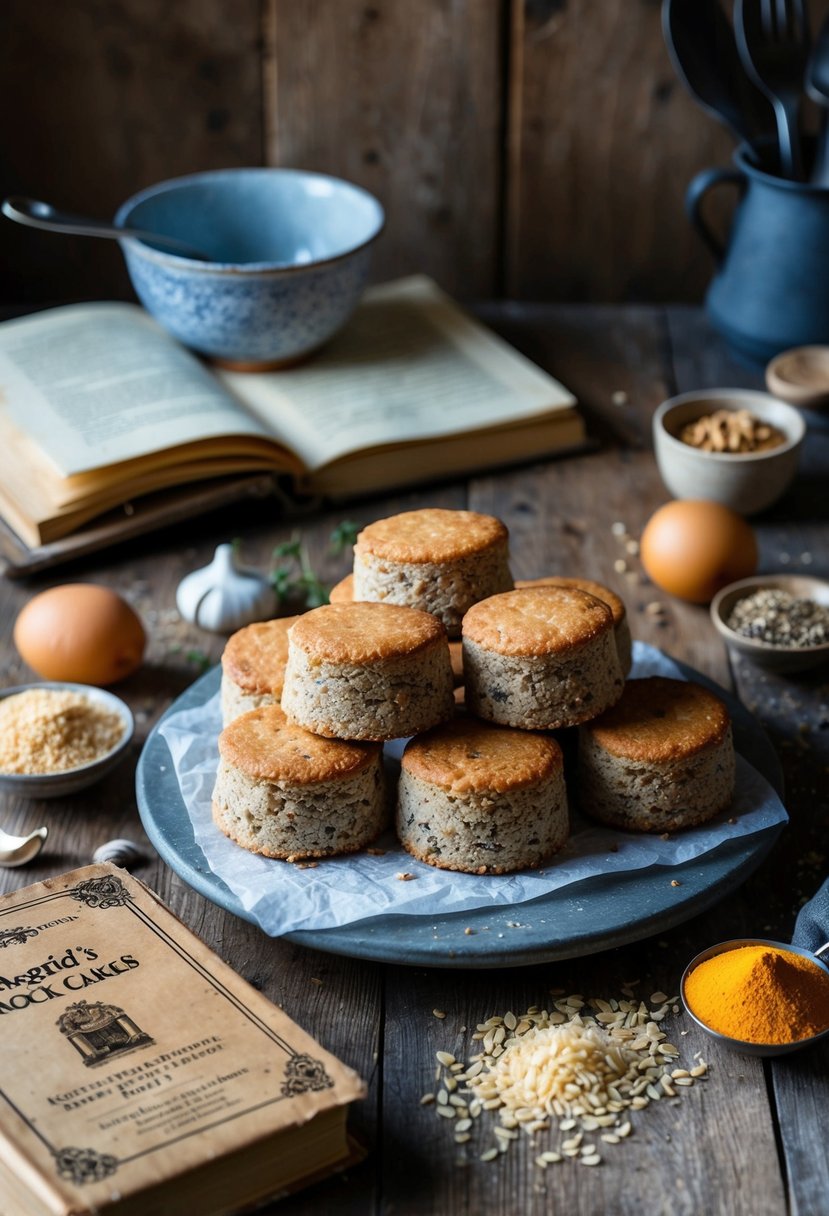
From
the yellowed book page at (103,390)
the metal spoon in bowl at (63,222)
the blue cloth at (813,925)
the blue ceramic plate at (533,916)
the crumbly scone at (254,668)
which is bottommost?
the blue cloth at (813,925)

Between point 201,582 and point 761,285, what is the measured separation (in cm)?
107

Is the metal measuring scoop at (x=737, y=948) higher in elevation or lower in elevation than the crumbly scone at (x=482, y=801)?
lower

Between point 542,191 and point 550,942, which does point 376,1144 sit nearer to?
point 550,942

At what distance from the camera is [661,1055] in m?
1.17

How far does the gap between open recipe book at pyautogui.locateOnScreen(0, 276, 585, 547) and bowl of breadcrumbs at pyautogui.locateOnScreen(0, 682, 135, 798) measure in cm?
39

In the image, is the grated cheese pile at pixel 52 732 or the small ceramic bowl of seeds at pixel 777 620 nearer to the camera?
the grated cheese pile at pixel 52 732

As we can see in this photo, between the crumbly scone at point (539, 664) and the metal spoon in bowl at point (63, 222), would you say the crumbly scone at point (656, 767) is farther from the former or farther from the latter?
the metal spoon in bowl at point (63, 222)

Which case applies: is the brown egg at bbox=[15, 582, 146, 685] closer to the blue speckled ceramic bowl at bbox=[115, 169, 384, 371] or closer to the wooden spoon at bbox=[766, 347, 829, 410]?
the blue speckled ceramic bowl at bbox=[115, 169, 384, 371]

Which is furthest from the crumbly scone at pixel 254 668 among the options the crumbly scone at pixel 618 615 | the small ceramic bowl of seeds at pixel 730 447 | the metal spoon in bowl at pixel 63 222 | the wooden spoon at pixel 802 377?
the wooden spoon at pixel 802 377

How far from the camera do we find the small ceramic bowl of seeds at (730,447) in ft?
6.39

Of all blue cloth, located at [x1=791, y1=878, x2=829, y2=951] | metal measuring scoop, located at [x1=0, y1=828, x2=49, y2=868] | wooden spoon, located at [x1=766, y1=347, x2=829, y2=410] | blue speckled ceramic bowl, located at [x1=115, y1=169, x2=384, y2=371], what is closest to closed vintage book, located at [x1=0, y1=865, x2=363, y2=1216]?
metal measuring scoop, located at [x1=0, y1=828, x2=49, y2=868]

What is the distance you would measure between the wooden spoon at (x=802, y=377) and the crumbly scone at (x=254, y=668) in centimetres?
107

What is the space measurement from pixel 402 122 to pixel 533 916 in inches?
71.1

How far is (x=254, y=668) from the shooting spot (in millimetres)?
1383
